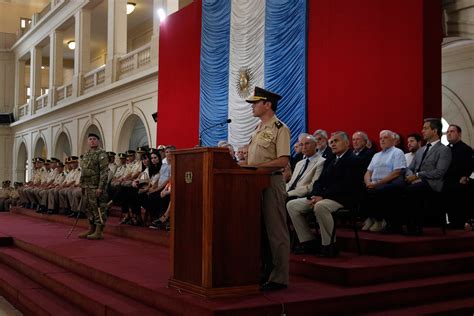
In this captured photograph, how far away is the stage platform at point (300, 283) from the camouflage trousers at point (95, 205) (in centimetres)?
113

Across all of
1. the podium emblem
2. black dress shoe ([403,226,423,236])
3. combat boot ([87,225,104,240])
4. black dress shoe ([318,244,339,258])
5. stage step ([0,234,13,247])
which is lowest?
stage step ([0,234,13,247])

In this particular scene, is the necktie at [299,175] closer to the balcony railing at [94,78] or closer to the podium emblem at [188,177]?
the podium emblem at [188,177]

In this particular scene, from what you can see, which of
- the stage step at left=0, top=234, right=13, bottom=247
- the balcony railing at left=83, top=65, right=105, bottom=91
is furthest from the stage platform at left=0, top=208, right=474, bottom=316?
the balcony railing at left=83, top=65, right=105, bottom=91

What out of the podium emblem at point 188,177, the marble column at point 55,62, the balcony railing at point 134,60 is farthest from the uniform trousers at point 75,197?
the marble column at point 55,62

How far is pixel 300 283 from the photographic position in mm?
4168

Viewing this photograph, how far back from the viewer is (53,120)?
21.1 m

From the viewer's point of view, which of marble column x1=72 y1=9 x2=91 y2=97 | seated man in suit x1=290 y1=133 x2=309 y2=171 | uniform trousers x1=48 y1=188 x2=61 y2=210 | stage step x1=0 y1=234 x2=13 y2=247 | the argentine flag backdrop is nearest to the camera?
seated man in suit x1=290 y1=133 x2=309 y2=171

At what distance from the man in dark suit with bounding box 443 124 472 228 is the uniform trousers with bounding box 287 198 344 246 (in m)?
1.46

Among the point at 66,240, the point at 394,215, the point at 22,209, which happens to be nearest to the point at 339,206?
the point at 394,215

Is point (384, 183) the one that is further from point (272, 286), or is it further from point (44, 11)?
point (44, 11)

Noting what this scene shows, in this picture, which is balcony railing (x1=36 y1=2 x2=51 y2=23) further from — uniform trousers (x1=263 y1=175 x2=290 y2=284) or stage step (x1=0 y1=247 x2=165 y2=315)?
uniform trousers (x1=263 y1=175 x2=290 y2=284)

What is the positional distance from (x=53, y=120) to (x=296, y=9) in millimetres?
14689

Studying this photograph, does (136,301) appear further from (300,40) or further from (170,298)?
(300,40)

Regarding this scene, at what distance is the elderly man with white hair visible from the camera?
18.1 feet
